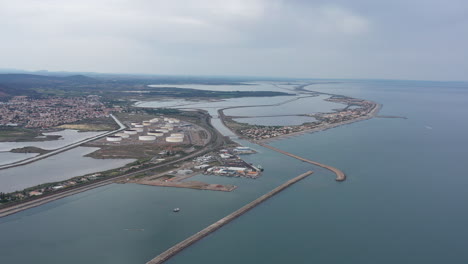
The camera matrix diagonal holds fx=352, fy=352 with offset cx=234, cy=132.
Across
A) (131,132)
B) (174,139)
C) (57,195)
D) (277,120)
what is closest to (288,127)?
(277,120)

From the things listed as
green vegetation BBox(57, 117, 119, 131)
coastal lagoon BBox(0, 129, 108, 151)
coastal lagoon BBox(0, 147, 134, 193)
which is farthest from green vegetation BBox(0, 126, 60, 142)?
coastal lagoon BBox(0, 147, 134, 193)

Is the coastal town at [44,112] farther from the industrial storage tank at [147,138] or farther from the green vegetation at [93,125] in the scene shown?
the industrial storage tank at [147,138]

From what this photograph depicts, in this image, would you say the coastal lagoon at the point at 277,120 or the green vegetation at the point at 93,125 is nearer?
the green vegetation at the point at 93,125

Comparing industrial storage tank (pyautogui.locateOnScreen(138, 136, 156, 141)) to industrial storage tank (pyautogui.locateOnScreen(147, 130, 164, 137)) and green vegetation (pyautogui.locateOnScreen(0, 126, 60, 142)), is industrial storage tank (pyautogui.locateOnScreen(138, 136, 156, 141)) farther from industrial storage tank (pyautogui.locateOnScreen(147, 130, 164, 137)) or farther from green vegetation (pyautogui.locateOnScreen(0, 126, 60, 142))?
green vegetation (pyautogui.locateOnScreen(0, 126, 60, 142))

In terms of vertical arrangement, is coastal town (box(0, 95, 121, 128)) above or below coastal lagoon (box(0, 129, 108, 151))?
above

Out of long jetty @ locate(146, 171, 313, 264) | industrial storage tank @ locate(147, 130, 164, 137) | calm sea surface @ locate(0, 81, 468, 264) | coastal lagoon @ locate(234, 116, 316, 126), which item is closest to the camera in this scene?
long jetty @ locate(146, 171, 313, 264)

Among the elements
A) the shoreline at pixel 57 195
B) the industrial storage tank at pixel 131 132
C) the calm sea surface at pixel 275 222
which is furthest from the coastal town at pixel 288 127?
the shoreline at pixel 57 195

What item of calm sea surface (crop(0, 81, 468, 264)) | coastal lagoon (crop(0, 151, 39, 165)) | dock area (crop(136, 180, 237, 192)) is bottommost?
calm sea surface (crop(0, 81, 468, 264))
